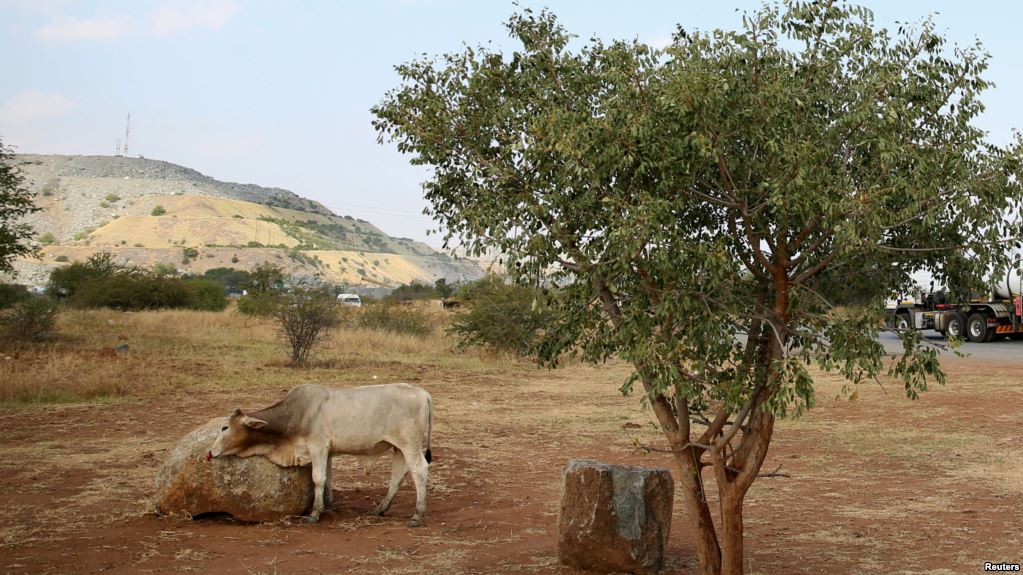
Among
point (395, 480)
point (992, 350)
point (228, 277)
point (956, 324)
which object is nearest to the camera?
point (395, 480)

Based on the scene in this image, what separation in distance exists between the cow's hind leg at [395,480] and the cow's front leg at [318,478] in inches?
25.7

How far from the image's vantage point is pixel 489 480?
1208 centimetres

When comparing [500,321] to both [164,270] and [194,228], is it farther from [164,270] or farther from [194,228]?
[194,228]

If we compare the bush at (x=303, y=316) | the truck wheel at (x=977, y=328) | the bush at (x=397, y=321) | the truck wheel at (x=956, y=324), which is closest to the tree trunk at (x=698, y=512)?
the bush at (x=303, y=316)

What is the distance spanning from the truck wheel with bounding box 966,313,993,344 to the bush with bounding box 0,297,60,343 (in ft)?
100

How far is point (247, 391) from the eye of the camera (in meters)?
20.5

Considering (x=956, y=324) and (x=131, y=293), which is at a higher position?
(x=956, y=324)

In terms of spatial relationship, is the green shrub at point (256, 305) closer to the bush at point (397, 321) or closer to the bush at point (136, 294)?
the bush at point (397, 321)

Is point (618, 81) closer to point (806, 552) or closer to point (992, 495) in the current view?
point (806, 552)

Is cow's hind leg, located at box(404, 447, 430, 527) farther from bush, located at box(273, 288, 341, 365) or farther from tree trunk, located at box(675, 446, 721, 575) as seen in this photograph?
bush, located at box(273, 288, 341, 365)

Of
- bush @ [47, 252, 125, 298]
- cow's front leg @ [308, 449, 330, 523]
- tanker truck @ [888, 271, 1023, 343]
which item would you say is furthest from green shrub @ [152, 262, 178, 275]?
cow's front leg @ [308, 449, 330, 523]

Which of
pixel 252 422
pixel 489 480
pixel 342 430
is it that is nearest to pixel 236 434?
pixel 252 422

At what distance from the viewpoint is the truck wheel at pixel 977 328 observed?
116 feet

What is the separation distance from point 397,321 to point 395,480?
85.9 feet
